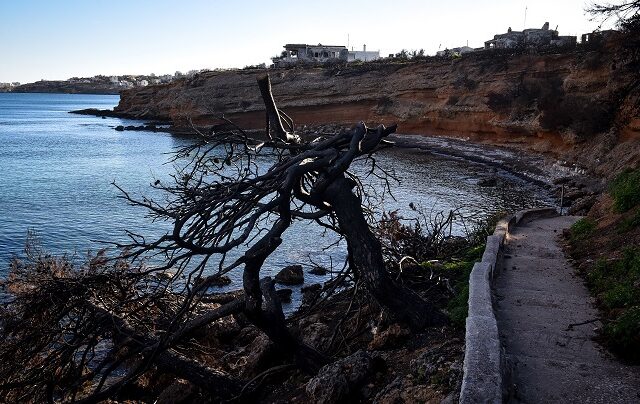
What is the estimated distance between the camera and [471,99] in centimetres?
5022

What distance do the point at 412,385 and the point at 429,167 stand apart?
35.5 metres

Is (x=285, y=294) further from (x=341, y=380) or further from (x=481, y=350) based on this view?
(x=481, y=350)

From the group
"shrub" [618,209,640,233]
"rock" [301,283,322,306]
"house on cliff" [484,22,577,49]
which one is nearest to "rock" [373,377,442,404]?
"shrub" [618,209,640,233]

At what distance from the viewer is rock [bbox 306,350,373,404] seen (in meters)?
6.41

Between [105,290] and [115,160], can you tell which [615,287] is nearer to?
[105,290]

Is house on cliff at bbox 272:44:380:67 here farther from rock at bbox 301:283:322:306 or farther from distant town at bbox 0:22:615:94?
rock at bbox 301:283:322:306

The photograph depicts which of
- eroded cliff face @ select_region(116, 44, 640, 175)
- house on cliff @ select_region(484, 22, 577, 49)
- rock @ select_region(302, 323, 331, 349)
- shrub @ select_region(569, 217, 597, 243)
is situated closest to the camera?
rock @ select_region(302, 323, 331, 349)

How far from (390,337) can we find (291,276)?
984 centimetres

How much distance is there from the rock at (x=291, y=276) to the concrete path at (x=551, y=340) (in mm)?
7651

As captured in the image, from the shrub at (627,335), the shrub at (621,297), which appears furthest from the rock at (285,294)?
the shrub at (627,335)

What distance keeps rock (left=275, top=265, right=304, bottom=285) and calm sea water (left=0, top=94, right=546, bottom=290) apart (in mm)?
1292

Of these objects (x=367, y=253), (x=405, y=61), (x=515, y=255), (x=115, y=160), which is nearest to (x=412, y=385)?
(x=367, y=253)

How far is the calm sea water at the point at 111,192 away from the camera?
859 inches

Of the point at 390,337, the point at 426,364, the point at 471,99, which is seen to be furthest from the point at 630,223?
the point at 471,99
